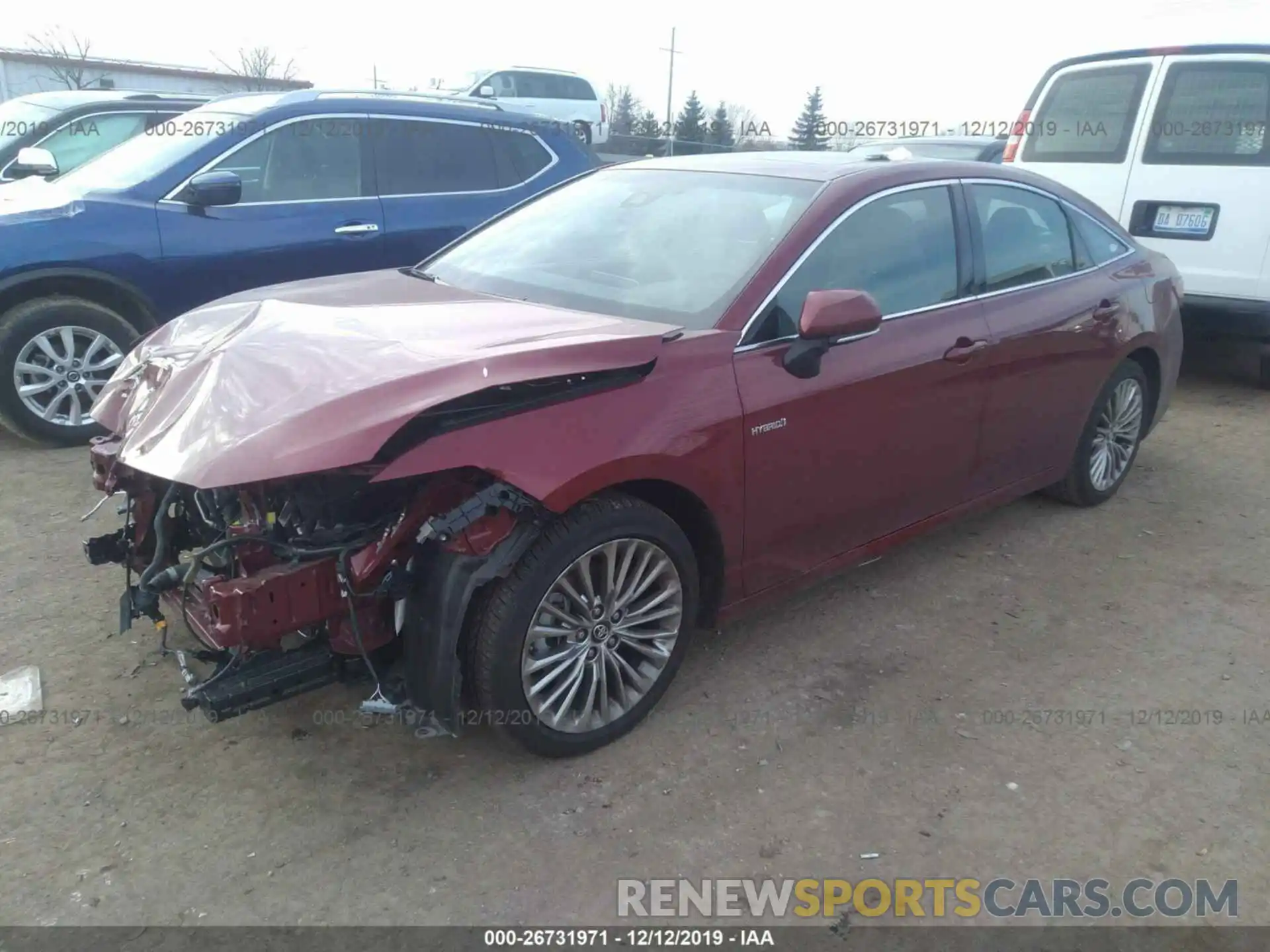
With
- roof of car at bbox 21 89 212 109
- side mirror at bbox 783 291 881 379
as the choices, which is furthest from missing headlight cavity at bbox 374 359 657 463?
roof of car at bbox 21 89 212 109

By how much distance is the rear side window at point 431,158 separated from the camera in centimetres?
628

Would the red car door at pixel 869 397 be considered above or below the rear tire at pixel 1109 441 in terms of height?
above

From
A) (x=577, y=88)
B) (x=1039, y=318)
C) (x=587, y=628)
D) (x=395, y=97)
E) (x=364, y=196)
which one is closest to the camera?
(x=587, y=628)

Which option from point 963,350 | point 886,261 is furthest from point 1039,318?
point 886,261

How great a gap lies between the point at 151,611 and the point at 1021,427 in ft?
11.1

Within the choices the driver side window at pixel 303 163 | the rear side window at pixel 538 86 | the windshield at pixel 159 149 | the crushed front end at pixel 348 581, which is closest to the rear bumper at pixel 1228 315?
the driver side window at pixel 303 163

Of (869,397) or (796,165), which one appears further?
(796,165)

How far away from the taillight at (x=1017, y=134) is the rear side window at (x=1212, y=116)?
3.48 feet

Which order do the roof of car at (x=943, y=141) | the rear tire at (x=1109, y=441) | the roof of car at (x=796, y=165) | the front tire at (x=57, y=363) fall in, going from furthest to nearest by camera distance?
the roof of car at (x=943, y=141) → the front tire at (x=57, y=363) → the rear tire at (x=1109, y=441) → the roof of car at (x=796, y=165)

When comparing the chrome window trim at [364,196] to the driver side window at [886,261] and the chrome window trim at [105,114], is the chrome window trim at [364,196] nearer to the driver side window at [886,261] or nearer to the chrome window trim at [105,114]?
the driver side window at [886,261]

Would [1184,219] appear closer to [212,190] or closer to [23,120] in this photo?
[212,190]

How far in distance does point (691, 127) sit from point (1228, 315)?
32.9 m

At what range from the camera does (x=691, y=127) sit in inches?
1469

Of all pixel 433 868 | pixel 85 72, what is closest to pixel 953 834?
pixel 433 868
